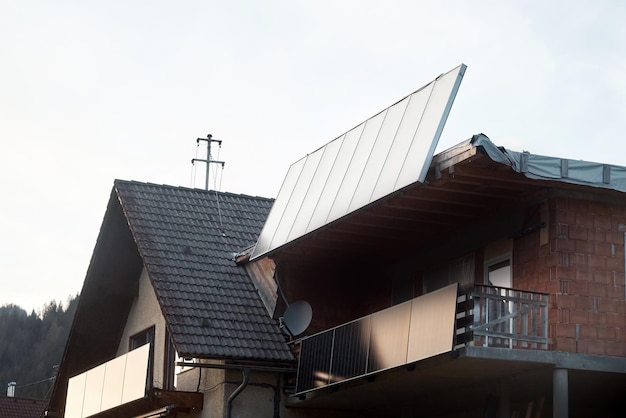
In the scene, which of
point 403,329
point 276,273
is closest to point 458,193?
point 403,329

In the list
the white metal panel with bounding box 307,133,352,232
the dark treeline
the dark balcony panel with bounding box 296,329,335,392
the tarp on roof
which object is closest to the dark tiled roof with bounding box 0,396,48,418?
the dark balcony panel with bounding box 296,329,335,392

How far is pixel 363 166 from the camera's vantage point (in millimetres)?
18859

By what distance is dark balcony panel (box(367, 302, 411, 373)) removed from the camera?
58.1ft

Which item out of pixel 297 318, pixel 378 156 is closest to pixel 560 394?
Result: pixel 378 156

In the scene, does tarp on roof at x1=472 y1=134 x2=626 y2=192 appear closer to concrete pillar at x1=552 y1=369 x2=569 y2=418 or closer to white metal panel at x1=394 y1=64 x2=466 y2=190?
white metal panel at x1=394 y1=64 x2=466 y2=190

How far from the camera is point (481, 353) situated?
16312 millimetres

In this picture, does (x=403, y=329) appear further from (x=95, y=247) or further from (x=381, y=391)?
(x=95, y=247)

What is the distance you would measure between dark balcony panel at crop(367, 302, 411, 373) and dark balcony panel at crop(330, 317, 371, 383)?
0.74 ft

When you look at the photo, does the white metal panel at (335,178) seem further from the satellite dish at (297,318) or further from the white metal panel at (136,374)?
the white metal panel at (136,374)

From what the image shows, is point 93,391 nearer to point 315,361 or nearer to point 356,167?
point 315,361

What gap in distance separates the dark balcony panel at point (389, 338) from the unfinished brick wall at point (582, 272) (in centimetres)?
186

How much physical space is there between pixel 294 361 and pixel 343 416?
5.06ft

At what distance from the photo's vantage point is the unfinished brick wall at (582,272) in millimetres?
17156

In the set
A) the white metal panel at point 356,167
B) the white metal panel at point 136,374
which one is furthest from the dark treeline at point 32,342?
the white metal panel at point 356,167
